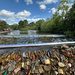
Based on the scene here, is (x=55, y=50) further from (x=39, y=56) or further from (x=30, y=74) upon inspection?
(x=30, y=74)

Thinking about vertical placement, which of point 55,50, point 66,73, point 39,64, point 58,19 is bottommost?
point 66,73

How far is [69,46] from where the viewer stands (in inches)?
37.7

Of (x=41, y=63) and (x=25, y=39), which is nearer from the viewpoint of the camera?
(x=41, y=63)

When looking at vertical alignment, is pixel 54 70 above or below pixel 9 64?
below

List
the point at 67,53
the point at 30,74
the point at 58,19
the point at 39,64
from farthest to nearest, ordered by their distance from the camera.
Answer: the point at 58,19, the point at 67,53, the point at 39,64, the point at 30,74

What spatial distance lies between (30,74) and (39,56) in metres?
0.31

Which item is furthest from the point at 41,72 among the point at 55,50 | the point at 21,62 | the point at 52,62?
the point at 55,50

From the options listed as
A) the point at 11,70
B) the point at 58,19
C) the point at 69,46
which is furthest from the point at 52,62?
the point at 58,19

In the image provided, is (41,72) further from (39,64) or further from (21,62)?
(21,62)

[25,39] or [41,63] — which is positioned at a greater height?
[41,63]

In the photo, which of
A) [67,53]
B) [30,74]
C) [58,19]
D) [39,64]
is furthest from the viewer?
[58,19]

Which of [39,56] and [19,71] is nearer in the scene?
[19,71]

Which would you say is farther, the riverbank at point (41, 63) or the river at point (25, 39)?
the river at point (25, 39)

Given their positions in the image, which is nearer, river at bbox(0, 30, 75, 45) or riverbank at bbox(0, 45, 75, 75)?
riverbank at bbox(0, 45, 75, 75)
